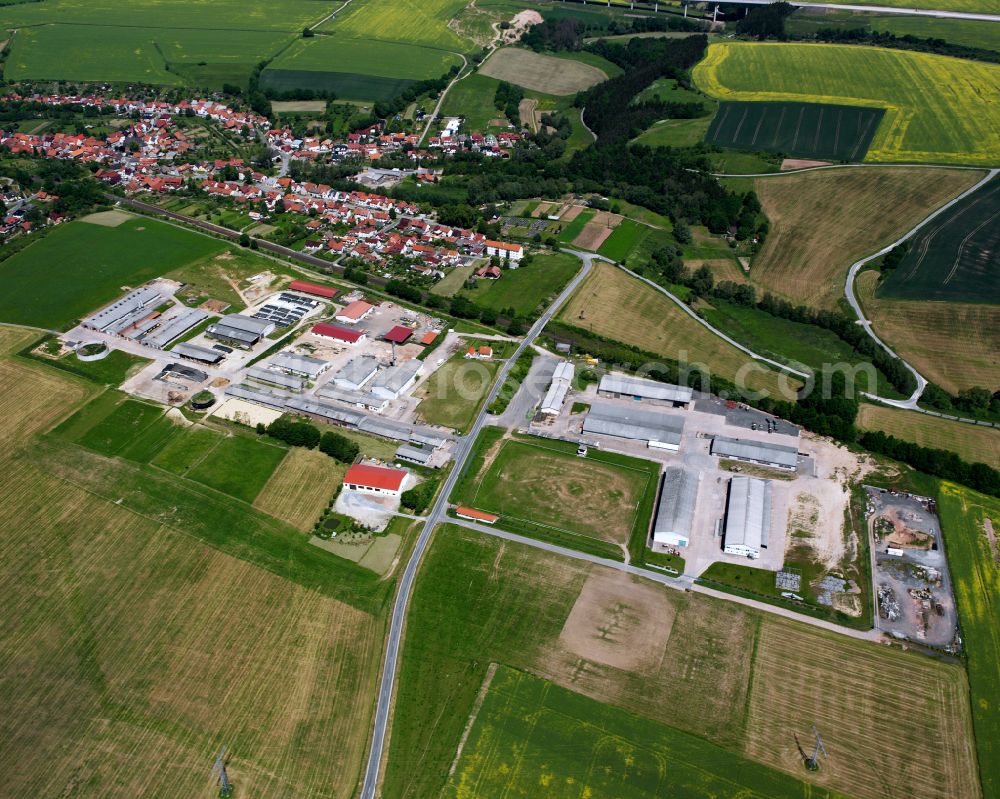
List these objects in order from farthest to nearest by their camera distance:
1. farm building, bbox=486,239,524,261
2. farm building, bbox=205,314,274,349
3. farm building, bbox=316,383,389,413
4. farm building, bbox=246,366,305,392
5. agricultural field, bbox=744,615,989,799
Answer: farm building, bbox=486,239,524,261
farm building, bbox=205,314,274,349
farm building, bbox=246,366,305,392
farm building, bbox=316,383,389,413
agricultural field, bbox=744,615,989,799

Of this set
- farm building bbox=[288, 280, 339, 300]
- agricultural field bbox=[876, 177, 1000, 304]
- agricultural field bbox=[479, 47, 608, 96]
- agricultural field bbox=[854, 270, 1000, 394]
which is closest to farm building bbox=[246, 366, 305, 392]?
farm building bbox=[288, 280, 339, 300]

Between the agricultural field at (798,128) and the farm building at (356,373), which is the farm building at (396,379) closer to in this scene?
the farm building at (356,373)

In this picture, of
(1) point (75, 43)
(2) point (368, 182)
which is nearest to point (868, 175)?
Result: (2) point (368, 182)

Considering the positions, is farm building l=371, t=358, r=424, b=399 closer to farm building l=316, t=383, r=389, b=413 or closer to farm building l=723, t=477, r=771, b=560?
farm building l=316, t=383, r=389, b=413

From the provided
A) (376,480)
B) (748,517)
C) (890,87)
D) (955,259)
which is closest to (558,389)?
(376,480)

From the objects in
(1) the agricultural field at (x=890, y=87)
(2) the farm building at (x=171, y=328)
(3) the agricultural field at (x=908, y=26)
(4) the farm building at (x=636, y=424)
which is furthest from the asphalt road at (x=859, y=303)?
(2) the farm building at (x=171, y=328)

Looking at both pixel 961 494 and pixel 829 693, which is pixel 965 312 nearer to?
pixel 961 494
